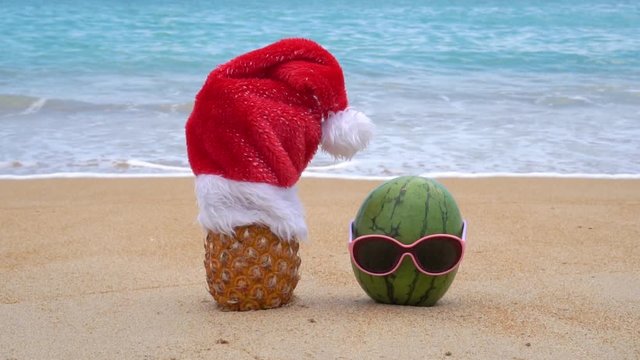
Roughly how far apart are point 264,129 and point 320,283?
4.58 ft

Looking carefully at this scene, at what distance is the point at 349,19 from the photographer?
26203 mm

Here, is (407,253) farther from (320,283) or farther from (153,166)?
(153,166)

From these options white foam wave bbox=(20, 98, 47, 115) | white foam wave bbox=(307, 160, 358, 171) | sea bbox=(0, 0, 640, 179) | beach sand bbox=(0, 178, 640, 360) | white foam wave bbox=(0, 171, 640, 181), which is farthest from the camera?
white foam wave bbox=(20, 98, 47, 115)

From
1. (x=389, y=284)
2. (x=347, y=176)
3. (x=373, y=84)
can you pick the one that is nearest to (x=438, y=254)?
(x=389, y=284)

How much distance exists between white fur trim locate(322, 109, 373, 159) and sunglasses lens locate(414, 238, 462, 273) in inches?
19.7

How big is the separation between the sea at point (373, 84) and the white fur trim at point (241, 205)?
12.5ft

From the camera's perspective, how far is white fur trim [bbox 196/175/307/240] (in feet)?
12.4

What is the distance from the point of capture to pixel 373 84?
46.5 ft

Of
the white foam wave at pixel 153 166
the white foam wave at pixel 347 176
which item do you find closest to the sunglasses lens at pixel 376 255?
the white foam wave at pixel 347 176

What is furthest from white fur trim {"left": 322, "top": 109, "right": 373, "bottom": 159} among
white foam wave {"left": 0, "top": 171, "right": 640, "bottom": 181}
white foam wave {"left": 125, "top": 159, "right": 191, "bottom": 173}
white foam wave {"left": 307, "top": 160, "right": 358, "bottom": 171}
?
white foam wave {"left": 125, "top": 159, "right": 191, "bottom": 173}

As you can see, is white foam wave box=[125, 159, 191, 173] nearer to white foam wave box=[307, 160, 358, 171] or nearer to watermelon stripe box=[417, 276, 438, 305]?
white foam wave box=[307, 160, 358, 171]

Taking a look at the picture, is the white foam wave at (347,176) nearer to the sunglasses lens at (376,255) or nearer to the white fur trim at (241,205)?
the sunglasses lens at (376,255)

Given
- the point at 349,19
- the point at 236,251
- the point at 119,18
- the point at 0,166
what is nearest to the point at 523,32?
the point at 349,19

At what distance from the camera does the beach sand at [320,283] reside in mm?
3691
